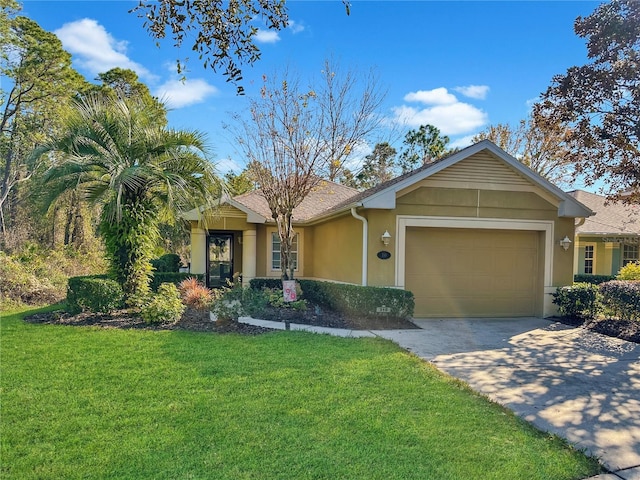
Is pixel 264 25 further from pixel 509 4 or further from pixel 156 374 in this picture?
pixel 509 4

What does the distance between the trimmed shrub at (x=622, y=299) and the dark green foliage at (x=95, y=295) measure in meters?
11.5

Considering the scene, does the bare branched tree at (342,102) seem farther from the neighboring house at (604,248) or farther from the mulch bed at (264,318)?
the neighboring house at (604,248)

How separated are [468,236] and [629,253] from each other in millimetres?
13149

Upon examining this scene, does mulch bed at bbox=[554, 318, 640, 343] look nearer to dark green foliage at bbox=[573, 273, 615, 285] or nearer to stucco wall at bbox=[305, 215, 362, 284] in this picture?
stucco wall at bbox=[305, 215, 362, 284]

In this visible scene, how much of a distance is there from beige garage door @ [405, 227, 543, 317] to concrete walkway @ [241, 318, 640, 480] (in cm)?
78

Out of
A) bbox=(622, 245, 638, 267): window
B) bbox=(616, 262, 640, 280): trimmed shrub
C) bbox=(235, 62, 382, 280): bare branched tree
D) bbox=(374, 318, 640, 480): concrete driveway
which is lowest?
bbox=(374, 318, 640, 480): concrete driveway

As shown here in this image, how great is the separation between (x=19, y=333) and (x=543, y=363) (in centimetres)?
925

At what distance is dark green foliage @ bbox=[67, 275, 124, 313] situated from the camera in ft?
30.5

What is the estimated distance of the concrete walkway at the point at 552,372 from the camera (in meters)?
4.12

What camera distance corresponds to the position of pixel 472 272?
11156 millimetres

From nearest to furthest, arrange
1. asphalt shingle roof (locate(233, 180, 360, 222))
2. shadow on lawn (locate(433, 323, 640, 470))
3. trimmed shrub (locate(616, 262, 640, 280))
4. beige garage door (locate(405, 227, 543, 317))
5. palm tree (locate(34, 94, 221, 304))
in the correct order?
1. shadow on lawn (locate(433, 323, 640, 470))
2. palm tree (locate(34, 94, 221, 304))
3. beige garage door (locate(405, 227, 543, 317))
4. trimmed shrub (locate(616, 262, 640, 280))
5. asphalt shingle roof (locate(233, 180, 360, 222))

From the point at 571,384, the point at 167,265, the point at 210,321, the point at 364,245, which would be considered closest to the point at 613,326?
the point at 571,384

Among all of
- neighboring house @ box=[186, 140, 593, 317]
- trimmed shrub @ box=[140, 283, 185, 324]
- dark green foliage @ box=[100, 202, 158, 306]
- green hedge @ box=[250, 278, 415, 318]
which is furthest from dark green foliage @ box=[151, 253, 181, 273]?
green hedge @ box=[250, 278, 415, 318]

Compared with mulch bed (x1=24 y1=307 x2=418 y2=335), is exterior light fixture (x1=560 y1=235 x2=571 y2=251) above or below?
above
